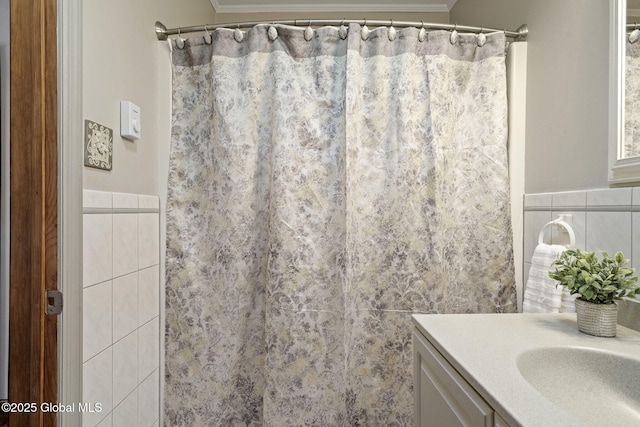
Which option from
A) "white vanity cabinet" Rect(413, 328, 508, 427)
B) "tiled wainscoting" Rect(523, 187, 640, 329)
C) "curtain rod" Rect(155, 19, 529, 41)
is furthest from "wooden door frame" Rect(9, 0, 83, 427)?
"tiled wainscoting" Rect(523, 187, 640, 329)

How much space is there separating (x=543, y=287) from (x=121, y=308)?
4.97 ft

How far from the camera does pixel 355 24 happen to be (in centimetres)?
143

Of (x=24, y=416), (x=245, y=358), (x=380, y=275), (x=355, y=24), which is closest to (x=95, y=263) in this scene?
(x=24, y=416)

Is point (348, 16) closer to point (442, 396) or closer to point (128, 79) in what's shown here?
point (128, 79)

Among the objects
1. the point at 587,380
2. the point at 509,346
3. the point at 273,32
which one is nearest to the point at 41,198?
the point at 273,32

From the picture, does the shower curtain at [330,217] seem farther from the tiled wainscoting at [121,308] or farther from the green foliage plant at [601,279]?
the green foliage plant at [601,279]

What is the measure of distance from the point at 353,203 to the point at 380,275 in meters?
0.35

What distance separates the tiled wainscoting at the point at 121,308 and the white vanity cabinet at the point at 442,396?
1032 mm

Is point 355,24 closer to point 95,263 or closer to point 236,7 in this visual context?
point 236,7

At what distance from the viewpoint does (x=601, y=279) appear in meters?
0.82

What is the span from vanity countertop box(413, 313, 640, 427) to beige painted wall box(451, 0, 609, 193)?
0.49 meters

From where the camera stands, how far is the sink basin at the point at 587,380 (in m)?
0.69

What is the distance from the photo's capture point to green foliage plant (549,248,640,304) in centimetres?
81

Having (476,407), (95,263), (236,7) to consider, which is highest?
(236,7)
